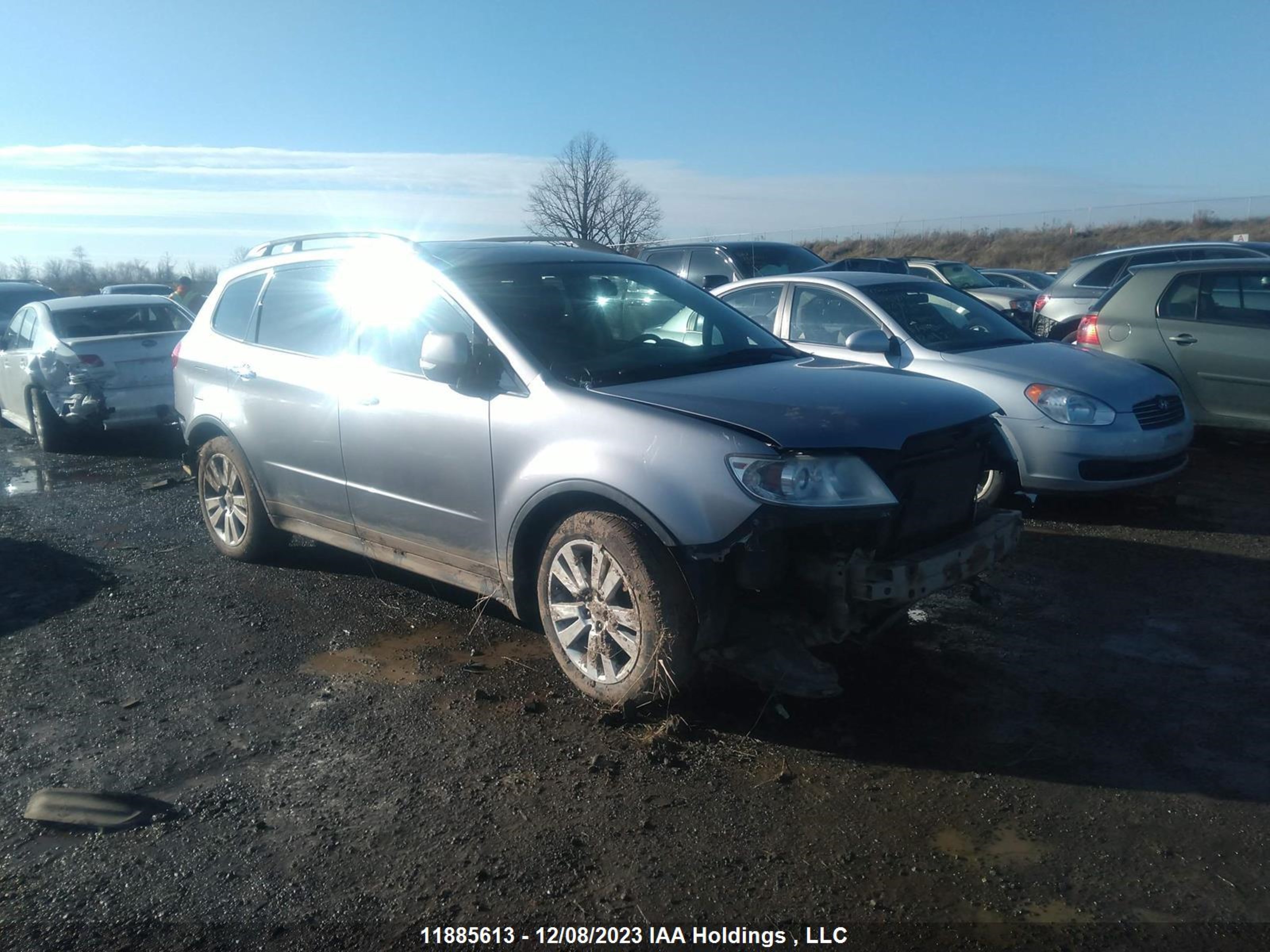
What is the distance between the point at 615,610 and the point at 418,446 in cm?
136

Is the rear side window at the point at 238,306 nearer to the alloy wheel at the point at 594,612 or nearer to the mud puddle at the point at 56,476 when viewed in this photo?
the alloy wheel at the point at 594,612

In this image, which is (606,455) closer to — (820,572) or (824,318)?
(820,572)

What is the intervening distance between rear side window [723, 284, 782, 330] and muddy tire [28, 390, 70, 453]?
7.52 meters

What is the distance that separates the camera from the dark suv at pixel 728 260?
13039 millimetres

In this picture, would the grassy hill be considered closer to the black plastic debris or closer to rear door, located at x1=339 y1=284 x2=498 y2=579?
rear door, located at x1=339 y1=284 x2=498 y2=579

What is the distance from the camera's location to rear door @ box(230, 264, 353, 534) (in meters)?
5.32

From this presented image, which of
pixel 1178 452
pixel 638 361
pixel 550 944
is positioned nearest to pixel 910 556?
pixel 638 361

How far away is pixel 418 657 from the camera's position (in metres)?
4.84

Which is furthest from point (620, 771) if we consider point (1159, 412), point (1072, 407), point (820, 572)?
point (1159, 412)

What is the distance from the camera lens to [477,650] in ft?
16.1

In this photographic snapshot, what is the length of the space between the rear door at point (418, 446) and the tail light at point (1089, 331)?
252 inches

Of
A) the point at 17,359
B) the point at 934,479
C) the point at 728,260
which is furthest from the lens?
the point at 728,260

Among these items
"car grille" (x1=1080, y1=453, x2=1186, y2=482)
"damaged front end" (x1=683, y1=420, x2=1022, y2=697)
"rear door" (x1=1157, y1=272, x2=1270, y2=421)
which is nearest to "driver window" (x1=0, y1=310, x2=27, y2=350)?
"damaged front end" (x1=683, y1=420, x2=1022, y2=697)

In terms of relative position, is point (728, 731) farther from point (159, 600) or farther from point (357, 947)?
point (159, 600)
